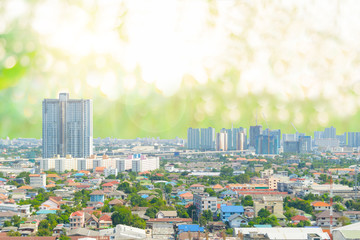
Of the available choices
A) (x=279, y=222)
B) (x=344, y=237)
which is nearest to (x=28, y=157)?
(x=279, y=222)

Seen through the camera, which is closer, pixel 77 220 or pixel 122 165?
pixel 77 220

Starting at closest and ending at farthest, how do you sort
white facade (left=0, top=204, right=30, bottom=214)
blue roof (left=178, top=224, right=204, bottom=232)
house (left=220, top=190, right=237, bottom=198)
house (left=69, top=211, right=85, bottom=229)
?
blue roof (left=178, top=224, right=204, bottom=232) < house (left=69, top=211, right=85, bottom=229) < white facade (left=0, top=204, right=30, bottom=214) < house (left=220, top=190, right=237, bottom=198)

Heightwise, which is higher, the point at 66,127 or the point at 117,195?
the point at 66,127

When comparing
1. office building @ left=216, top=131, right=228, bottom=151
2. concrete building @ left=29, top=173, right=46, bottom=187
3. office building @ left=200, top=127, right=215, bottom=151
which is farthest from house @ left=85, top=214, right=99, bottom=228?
office building @ left=216, top=131, right=228, bottom=151

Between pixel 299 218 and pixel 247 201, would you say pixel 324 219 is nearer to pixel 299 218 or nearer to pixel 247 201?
pixel 299 218

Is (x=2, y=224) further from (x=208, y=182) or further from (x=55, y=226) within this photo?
(x=208, y=182)

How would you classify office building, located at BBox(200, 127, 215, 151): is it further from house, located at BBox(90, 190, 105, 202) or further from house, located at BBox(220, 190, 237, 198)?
house, located at BBox(90, 190, 105, 202)

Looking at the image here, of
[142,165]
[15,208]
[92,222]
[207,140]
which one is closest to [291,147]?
[207,140]
